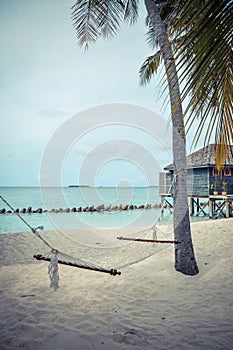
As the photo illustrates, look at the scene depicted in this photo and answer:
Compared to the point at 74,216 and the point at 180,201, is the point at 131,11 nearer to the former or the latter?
the point at 180,201

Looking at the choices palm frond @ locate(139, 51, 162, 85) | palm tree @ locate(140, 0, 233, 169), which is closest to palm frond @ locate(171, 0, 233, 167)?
palm tree @ locate(140, 0, 233, 169)

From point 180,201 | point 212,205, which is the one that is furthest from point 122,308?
point 212,205

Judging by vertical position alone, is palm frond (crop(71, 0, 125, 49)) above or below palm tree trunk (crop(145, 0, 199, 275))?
above

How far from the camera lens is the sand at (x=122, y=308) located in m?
1.91

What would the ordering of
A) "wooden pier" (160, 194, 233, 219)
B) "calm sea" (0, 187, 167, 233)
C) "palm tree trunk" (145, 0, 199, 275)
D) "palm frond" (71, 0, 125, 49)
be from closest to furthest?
"palm tree trunk" (145, 0, 199, 275)
"palm frond" (71, 0, 125, 49)
"wooden pier" (160, 194, 233, 219)
"calm sea" (0, 187, 167, 233)

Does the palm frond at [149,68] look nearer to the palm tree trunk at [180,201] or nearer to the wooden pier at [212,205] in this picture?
the palm tree trunk at [180,201]

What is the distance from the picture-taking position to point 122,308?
243 cm

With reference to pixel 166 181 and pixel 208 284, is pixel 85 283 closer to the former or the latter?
pixel 208 284

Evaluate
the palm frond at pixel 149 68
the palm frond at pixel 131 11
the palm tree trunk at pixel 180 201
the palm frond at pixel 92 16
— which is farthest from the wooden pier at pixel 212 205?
the palm tree trunk at pixel 180 201

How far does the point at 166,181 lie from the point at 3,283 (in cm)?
1209

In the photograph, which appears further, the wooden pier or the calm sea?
the calm sea

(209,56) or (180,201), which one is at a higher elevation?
(209,56)

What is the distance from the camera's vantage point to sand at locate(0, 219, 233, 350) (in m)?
1.91

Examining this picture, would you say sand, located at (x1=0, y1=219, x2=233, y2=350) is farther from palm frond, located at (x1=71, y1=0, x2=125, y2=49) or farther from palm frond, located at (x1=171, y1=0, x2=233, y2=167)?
palm frond, located at (x1=71, y1=0, x2=125, y2=49)
